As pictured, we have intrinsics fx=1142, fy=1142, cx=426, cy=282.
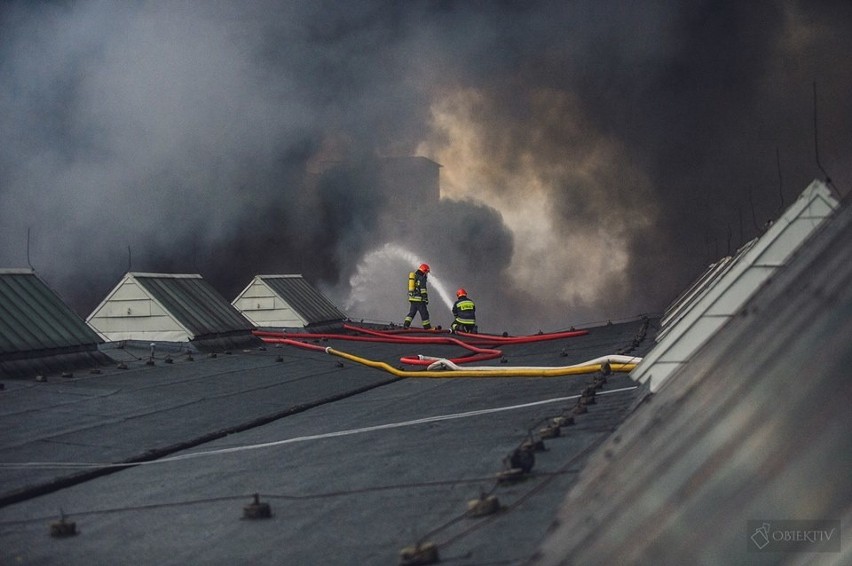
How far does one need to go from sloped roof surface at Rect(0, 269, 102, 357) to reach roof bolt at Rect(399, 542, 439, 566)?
470 inches

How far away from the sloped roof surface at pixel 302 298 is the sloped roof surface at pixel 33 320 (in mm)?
10545

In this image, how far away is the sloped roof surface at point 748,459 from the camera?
11.7 ft

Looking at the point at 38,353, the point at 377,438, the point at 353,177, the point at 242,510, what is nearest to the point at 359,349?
the point at 38,353

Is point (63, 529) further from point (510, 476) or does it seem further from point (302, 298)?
point (302, 298)

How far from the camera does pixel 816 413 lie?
3.75 meters

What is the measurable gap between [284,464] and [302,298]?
20566 millimetres

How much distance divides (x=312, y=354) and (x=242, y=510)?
579 inches

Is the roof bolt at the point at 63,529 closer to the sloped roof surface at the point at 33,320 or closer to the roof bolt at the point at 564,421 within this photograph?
the roof bolt at the point at 564,421

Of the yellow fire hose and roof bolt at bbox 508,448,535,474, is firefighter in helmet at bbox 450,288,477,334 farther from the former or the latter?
roof bolt at bbox 508,448,535,474

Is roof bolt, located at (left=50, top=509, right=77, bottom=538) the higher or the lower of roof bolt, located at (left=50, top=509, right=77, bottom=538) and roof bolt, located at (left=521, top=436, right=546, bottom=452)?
the lower

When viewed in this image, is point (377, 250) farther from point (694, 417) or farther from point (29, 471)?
point (694, 417)

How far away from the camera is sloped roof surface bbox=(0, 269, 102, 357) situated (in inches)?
658

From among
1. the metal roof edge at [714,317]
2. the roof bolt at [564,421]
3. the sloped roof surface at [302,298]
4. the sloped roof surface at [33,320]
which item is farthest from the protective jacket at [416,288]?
the roof bolt at [564,421]

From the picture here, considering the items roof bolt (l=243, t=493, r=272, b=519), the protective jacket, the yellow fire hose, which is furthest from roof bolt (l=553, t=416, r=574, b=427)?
the protective jacket
